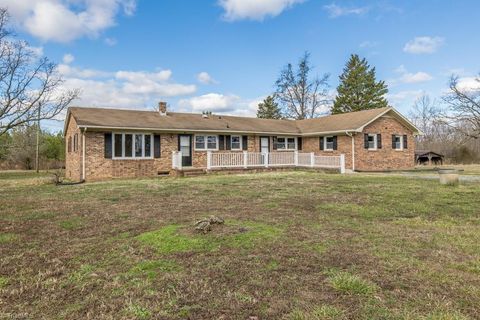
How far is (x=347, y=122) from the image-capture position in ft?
71.0

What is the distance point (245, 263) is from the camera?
13.1 feet

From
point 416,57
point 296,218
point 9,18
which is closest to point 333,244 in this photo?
point 296,218

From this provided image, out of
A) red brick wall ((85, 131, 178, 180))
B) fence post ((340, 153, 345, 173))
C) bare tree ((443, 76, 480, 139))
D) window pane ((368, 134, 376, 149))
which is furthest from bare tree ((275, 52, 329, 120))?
red brick wall ((85, 131, 178, 180))

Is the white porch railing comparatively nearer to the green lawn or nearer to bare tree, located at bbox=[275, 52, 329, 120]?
the green lawn

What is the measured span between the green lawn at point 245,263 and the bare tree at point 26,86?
18.5m

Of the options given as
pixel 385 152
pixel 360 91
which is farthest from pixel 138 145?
pixel 360 91

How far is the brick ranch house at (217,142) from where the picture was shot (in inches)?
665

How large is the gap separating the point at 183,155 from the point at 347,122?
1085cm

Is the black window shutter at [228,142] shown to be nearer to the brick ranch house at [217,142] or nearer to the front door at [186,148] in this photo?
the brick ranch house at [217,142]

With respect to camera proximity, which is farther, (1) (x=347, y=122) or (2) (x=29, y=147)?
(2) (x=29, y=147)

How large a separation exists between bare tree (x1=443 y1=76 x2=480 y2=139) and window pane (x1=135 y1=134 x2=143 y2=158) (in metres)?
28.8

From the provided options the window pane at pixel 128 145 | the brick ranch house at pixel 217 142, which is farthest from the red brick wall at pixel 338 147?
the window pane at pixel 128 145

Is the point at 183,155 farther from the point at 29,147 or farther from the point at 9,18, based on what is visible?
the point at 29,147

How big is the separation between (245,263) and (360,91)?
43549 mm
